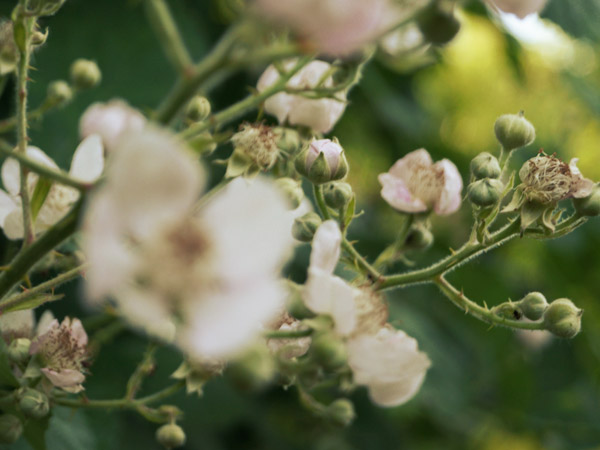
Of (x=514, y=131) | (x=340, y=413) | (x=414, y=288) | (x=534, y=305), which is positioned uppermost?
(x=514, y=131)

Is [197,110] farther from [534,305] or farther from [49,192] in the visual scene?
[534,305]

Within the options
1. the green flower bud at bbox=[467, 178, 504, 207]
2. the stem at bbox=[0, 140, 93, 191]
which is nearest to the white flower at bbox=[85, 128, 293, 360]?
the stem at bbox=[0, 140, 93, 191]

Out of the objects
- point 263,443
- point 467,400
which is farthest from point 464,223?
point 263,443

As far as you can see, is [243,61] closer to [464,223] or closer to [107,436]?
[107,436]

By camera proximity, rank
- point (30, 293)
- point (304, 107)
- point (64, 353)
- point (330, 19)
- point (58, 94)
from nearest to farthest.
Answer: point (330, 19) → point (30, 293) → point (64, 353) → point (304, 107) → point (58, 94)

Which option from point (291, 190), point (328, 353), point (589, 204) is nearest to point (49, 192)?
point (291, 190)

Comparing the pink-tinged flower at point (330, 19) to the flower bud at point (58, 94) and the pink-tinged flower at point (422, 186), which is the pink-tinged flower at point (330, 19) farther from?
the flower bud at point (58, 94)
